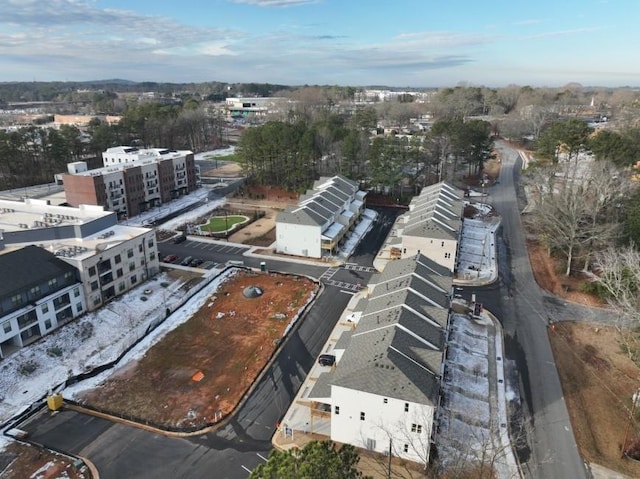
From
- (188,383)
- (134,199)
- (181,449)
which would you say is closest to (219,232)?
(134,199)

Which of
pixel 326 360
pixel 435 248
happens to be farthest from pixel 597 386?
pixel 435 248

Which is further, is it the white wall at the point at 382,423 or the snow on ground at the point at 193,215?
the snow on ground at the point at 193,215

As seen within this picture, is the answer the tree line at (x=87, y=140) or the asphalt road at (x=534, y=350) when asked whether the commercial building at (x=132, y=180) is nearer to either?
the tree line at (x=87, y=140)

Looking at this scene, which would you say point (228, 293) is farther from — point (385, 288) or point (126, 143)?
point (126, 143)

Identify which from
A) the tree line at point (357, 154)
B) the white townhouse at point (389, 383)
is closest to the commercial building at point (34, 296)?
the white townhouse at point (389, 383)

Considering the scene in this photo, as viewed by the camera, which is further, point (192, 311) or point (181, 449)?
point (192, 311)

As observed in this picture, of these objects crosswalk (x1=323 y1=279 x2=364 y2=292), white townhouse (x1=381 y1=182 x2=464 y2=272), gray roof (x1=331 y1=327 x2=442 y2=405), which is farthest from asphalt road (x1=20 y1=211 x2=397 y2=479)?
white townhouse (x1=381 y1=182 x2=464 y2=272)

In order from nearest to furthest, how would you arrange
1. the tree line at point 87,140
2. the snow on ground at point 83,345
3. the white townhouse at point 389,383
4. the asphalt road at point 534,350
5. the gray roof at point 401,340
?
1. the white townhouse at point 389,383
2. the gray roof at point 401,340
3. the asphalt road at point 534,350
4. the snow on ground at point 83,345
5. the tree line at point 87,140
